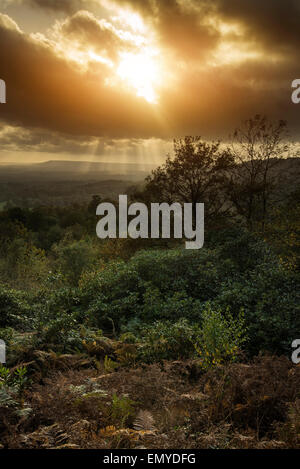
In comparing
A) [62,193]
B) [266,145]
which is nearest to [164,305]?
[266,145]

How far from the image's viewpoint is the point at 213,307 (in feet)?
25.3

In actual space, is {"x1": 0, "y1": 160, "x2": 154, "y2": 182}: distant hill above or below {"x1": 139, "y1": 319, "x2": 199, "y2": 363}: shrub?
above

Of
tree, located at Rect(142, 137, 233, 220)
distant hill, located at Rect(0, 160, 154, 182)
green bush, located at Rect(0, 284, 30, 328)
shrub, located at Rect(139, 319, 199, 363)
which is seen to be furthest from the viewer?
distant hill, located at Rect(0, 160, 154, 182)

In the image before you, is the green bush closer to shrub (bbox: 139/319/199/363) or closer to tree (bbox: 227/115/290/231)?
shrub (bbox: 139/319/199/363)

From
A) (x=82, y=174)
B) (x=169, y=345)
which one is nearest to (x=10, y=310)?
(x=169, y=345)

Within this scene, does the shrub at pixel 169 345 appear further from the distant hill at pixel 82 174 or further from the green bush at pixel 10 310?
the distant hill at pixel 82 174

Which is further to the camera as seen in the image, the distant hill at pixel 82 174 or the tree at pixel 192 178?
the distant hill at pixel 82 174

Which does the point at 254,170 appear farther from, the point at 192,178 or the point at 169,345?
the point at 169,345

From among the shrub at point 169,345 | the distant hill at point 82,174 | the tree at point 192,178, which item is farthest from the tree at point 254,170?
the distant hill at point 82,174

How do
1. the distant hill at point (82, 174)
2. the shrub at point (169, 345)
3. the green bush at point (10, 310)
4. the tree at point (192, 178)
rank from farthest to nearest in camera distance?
1. the distant hill at point (82, 174)
2. the tree at point (192, 178)
3. the green bush at point (10, 310)
4. the shrub at point (169, 345)

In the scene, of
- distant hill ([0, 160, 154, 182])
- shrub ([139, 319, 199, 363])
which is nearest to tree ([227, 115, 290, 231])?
shrub ([139, 319, 199, 363])

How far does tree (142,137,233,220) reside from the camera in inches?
677

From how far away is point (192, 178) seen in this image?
56.6ft

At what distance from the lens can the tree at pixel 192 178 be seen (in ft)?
56.4
